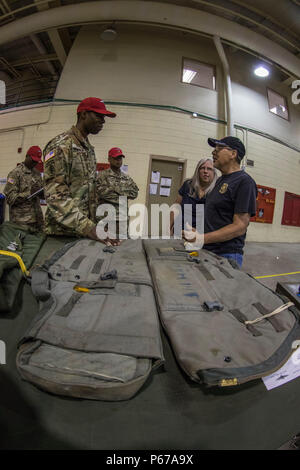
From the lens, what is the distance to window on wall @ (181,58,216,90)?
404 cm

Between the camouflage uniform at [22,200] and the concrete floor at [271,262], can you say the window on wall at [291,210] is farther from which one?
the camouflage uniform at [22,200]

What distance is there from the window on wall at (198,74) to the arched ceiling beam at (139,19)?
611 millimetres

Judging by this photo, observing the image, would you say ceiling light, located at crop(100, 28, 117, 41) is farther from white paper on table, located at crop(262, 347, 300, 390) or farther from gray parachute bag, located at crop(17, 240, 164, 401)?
white paper on table, located at crop(262, 347, 300, 390)

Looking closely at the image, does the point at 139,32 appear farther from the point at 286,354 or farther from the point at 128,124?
the point at 286,354

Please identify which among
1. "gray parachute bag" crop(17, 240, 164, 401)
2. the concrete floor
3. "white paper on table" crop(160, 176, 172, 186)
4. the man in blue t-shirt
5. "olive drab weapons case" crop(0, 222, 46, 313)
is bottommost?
the concrete floor

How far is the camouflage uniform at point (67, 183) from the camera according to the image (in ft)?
3.49

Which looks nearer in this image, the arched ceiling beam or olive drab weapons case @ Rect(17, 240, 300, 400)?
olive drab weapons case @ Rect(17, 240, 300, 400)

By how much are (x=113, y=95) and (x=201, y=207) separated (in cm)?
367

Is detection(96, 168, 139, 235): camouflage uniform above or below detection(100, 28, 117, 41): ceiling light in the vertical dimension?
below

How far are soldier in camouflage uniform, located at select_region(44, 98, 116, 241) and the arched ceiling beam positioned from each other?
3795 millimetres

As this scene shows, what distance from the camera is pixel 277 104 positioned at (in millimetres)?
4980

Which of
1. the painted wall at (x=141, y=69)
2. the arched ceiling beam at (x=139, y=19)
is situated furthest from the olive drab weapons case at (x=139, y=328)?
the arched ceiling beam at (x=139, y=19)

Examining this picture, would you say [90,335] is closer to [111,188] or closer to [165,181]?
[111,188]

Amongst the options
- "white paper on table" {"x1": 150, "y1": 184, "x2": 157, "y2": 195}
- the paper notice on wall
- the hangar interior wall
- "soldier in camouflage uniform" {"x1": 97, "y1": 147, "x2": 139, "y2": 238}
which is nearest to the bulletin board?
the hangar interior wall
